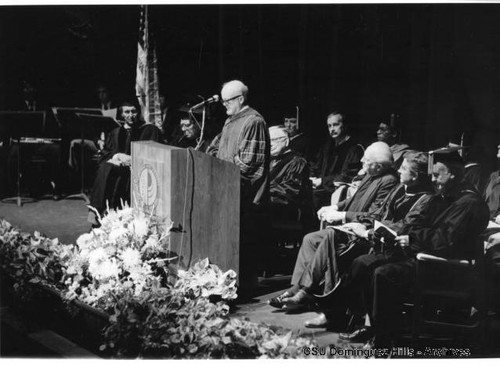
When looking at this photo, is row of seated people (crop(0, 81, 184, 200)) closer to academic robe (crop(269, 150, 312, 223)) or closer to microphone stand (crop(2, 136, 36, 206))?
microphone stand (crop(2, 136, 36, 206))

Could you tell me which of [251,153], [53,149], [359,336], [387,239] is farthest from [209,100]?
[359,336]

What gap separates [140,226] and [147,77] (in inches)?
45.7

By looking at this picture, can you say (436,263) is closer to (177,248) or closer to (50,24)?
(177,248)

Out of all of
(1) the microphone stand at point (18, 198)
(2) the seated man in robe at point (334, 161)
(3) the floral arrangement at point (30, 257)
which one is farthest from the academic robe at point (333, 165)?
(1) the microphone stand at point (18, 198)

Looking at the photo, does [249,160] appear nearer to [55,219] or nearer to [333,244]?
→ [333,244]

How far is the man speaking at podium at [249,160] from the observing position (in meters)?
6.14

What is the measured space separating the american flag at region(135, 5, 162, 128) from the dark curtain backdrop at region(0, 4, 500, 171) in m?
0.06

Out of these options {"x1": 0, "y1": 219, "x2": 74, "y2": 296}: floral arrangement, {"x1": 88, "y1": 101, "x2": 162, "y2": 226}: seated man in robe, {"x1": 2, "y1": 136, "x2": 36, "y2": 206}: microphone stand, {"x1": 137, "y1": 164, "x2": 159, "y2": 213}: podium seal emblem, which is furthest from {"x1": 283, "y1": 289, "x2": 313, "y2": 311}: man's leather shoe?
{"x1": 2, "y1": 136, "x2": 36, "y2": 206}: microphone stand

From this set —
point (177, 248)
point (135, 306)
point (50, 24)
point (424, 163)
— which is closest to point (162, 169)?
point (177, 248)

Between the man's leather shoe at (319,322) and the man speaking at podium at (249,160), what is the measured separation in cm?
59

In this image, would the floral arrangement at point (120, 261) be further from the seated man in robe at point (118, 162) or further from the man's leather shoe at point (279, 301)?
the man's leather shoe at point (279, 301)

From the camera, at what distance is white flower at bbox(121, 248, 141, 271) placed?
5898mm

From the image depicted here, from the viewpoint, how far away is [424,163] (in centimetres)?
575

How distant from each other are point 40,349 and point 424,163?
299 cm
